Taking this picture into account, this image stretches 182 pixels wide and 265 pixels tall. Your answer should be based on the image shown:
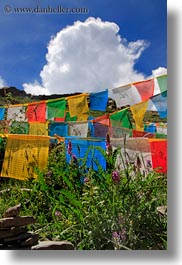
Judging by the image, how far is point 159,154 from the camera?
2295mm

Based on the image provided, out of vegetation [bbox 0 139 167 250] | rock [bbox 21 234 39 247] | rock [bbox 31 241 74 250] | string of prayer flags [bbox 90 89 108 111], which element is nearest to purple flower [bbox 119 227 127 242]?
vegetation [bbox 0 139 167 250]

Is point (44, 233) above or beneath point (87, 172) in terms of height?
beneath

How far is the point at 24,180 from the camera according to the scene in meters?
2.35

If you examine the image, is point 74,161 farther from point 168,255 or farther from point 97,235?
point 168,255

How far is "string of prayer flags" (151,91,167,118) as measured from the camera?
2293 mm

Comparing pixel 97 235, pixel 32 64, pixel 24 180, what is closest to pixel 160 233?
pixel 97 235

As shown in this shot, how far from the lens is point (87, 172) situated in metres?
2.33

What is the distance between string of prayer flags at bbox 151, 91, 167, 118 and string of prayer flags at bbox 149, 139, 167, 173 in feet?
0.41

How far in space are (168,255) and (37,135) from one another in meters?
0.81

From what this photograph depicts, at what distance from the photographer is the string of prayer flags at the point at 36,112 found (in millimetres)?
2330

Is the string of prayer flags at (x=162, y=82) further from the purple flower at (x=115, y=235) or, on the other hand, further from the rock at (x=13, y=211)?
the rock at (x=13, y=211)

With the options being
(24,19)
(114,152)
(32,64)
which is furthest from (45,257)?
(24,19)

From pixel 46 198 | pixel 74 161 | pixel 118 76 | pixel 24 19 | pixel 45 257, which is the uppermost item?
pixel 24 19

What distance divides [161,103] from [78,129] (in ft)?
1.32
